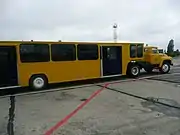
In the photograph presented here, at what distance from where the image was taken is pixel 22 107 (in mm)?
8789

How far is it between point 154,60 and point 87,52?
604 cm

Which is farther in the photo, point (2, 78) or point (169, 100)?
point (2, 78)

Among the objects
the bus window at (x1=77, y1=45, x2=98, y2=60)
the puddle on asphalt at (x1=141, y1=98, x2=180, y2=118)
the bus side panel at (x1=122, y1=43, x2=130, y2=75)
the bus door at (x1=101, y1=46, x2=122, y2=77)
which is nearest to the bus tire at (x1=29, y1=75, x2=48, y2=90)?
the bus window at (x1=77, y1=45, x2=98, y2=60)

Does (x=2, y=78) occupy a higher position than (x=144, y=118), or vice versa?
(x=2, y=78)

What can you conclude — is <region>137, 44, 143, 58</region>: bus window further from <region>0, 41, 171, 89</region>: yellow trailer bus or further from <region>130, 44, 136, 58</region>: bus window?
<region>130, 44, 136, 58</region>: bus window

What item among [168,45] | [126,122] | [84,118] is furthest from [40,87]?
[168,45]

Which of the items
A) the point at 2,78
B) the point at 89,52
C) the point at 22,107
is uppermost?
the point at 89,52

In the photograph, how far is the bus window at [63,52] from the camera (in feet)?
41.5

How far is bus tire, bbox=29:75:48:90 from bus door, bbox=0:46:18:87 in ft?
2.64

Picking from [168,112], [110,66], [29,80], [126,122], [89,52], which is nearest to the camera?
[126,122]

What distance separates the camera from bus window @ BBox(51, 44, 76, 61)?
41.5 feet

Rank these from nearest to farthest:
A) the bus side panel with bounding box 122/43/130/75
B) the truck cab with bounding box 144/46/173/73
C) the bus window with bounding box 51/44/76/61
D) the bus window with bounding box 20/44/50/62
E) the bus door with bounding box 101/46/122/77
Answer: the bus window with bounding box 20/44/50/62 < the bus window with bounding box 51/44/76/61 < the bus door with bounding box 101/46/122/77 < the bus side panel with bounding box 122/43/130/75 < the truck cab with bounding box 144/46/173/73

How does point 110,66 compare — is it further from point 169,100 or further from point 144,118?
point 144,118

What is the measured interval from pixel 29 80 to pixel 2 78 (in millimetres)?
1287
